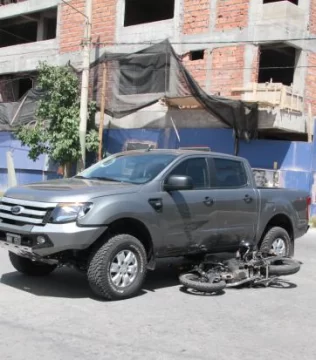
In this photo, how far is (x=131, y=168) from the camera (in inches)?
286

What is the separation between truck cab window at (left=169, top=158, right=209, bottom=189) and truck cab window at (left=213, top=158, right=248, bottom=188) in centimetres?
21

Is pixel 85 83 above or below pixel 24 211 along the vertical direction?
above

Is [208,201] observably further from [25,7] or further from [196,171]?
[25,7]

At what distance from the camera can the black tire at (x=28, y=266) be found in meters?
7.32

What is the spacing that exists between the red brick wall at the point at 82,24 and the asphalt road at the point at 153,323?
18447mm

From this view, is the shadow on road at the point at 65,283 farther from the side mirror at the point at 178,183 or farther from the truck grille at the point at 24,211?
the side mirror at the point at 178,183

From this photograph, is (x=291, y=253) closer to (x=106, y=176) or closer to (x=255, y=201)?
(x=255, y=201)

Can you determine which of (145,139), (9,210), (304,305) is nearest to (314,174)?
(145,139)

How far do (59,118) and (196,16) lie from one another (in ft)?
21.1

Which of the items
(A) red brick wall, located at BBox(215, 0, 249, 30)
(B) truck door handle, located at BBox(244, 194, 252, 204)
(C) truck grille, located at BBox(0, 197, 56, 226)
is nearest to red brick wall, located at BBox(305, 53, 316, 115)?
(A) red brick wall, located at BBox(215, 0, 249, 30)

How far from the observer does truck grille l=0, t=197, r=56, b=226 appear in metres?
6.13

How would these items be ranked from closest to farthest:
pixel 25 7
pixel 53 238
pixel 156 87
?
pixel 53 238
pixel 156 87
pixel 25 7

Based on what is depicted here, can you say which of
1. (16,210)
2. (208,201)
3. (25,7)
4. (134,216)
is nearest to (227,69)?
(208,201)

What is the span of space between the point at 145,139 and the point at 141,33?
4.86 m
